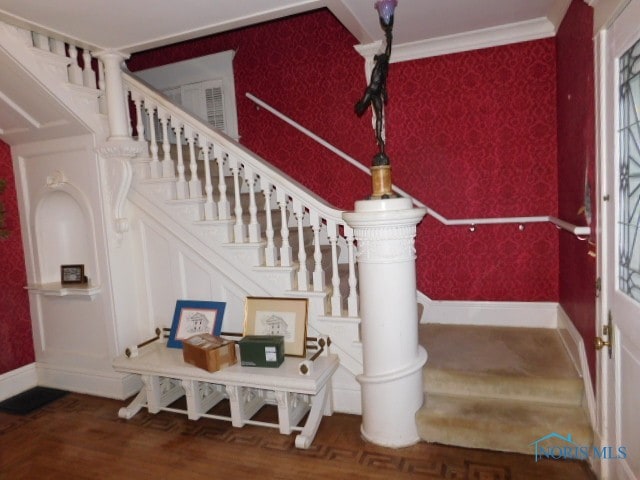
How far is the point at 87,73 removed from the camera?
3.22 m

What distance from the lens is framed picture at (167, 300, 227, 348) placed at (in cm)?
320

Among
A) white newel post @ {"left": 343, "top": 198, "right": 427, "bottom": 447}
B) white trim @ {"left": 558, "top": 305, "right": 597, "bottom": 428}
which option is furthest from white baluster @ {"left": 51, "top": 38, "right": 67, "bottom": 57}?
white trim @ {"left": 558, "top": 305, "right": 597, "bottom": 428}

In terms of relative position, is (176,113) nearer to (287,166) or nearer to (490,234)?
(287,166)

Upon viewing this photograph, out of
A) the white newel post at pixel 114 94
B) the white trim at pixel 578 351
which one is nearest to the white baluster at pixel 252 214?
the white newel post at pixel 114 94

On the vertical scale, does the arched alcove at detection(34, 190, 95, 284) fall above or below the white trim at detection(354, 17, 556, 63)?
below

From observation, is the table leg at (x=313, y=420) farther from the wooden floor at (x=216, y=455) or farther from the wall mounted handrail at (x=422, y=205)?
the wall mounted handrail at (x=422, y=205)

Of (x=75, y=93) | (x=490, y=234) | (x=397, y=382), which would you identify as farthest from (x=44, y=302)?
(x=490, y=234)

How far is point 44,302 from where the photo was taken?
3.73 meters

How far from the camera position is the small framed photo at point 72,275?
353 cm

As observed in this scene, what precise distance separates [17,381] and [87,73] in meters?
2.56

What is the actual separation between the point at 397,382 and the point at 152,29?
273 cm

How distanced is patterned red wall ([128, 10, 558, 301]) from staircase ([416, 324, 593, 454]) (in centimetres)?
78

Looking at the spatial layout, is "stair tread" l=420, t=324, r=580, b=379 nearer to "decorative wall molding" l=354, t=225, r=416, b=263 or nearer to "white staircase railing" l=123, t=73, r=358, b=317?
"white staircase railing" l=123, t=73, r=358, b=317

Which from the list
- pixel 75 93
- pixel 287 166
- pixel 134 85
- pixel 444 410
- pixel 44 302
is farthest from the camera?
pixel 287 166
